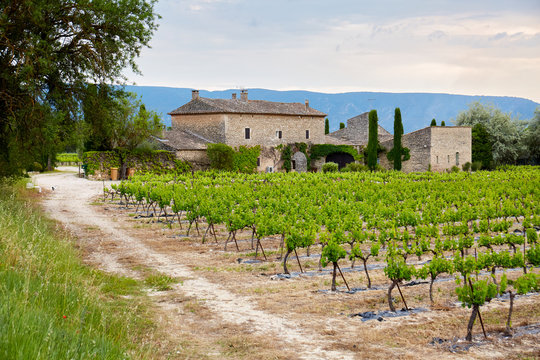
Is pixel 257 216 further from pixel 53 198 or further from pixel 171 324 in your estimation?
pixel 53 198

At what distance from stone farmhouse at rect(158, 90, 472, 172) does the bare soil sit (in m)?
33.1

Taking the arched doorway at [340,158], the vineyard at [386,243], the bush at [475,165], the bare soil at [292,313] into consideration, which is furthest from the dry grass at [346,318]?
the bush at [475,165]

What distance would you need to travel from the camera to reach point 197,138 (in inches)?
1900

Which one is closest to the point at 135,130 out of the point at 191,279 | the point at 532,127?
the point at 191,279

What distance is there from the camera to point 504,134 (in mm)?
56312

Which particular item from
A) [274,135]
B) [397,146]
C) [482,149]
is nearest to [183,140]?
[274,135]

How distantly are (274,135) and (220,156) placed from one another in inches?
302

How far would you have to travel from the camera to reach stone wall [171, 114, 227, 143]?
1901 inches

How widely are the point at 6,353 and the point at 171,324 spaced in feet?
13.6

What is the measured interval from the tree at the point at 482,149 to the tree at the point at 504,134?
5.66ft

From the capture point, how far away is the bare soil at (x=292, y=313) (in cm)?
706

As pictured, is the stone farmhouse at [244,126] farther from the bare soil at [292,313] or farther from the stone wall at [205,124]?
the bare soil at [292,313]

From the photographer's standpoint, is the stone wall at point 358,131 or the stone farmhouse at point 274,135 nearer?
the stone farmhouse at point 274,135

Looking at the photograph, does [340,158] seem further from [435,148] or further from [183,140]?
[183,140]
